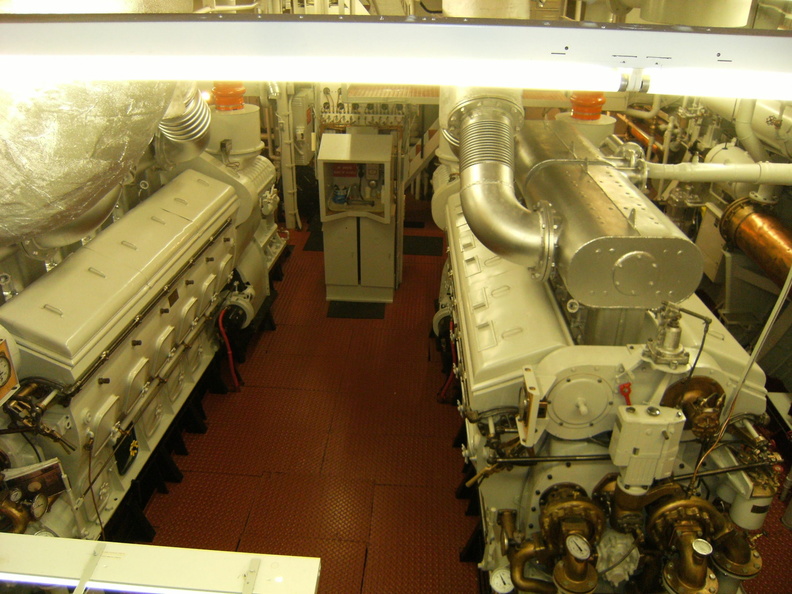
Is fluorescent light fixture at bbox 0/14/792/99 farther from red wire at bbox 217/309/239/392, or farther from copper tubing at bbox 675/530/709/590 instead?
red wire at bbox 217/309/239/392

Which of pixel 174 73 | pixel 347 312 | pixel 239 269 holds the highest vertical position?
pixel 174 73

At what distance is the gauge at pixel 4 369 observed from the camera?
7.76 feet

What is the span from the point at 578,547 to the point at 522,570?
1.30 ft

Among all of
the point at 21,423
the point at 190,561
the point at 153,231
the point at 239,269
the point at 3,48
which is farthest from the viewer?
the point at 239,269

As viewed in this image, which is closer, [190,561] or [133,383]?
[190,561]

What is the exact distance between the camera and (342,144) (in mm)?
5832

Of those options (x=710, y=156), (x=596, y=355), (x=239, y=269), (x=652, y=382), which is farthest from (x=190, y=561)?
(x=710, y=156)

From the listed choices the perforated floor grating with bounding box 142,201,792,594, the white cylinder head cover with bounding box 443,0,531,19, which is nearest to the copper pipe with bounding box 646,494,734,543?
the perforated floor grating with bounding box 142,201,792,594

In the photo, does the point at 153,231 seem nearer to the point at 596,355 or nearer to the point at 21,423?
the point at 21,423

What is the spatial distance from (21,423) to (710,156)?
5.72m

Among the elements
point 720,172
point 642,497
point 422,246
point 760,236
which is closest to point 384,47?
point 642,497

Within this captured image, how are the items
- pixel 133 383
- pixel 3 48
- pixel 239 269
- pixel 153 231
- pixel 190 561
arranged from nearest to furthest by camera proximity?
pixel 3 48 < pixel 190 561 < pixel 133 383 < pixel 153 231 < pixel 239 269

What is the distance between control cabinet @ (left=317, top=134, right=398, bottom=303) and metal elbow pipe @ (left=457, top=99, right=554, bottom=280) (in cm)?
279

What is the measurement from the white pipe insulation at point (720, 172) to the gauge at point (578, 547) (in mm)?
2158
